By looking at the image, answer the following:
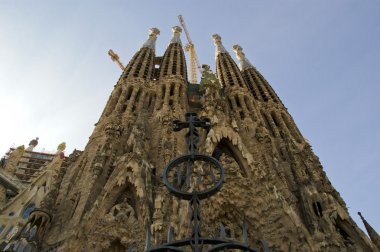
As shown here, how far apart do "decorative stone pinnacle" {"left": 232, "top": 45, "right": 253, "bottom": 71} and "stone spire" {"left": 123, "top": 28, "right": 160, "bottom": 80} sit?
8.10 m

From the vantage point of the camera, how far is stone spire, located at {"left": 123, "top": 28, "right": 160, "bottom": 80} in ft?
75.2

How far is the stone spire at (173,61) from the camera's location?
78.9 feet

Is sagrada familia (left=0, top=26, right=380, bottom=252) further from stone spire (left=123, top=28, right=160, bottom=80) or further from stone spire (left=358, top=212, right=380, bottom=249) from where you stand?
stone spire (left=123, top=28, right=160, bottom=80)

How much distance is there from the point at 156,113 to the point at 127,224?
824 cm

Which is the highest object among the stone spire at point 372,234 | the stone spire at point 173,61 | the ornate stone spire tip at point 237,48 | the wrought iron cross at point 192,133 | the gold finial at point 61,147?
the ornate stone spire tip at point 237,48

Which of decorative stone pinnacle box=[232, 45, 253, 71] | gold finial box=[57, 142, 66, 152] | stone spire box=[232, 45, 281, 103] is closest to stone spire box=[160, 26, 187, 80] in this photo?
stone spire box=[232, 45, 281, 103]

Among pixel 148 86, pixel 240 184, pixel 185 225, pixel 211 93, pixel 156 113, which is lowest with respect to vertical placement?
pixel 185 225

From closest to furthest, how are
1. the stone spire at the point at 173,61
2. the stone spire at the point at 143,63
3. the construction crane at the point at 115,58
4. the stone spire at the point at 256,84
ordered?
1. the stone spire at the point at 143,63
2. the stone spire at the point at 256,84
3. the stone spire at the point at 173,61
4. the construction crane at the point at 115,58

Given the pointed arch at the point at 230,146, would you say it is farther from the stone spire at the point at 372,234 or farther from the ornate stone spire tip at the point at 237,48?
the ornate stone spire tip at the point at 237,48

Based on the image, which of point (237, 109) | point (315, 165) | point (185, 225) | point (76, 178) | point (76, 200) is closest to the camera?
point (185, 225)

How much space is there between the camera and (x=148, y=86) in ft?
71.4

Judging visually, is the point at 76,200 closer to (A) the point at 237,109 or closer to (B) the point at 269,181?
(B) the point at 269,181

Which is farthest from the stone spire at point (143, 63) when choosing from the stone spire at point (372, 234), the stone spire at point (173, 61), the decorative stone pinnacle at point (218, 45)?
the stone spire at point (372, 234)

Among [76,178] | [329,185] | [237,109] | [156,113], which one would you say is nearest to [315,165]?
[329,185]
